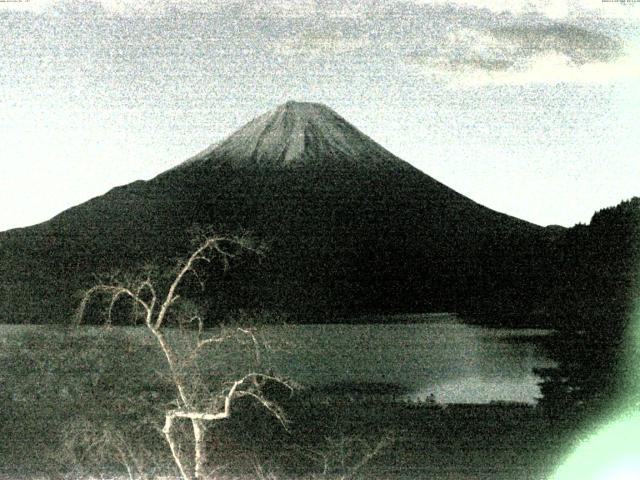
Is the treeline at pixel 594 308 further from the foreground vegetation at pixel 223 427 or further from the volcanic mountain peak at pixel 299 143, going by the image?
the volcanic mountain peak at pixel 299 143

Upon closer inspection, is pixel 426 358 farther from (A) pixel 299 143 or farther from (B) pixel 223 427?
(A) pixel 299 143

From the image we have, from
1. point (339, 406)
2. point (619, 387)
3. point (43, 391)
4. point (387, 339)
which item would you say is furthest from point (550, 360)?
point (43, 391)

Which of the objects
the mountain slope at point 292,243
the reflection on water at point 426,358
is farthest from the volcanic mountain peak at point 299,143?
the reflection on water at point 426,358

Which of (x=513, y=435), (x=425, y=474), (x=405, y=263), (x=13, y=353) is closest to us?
(x=425, y=474)

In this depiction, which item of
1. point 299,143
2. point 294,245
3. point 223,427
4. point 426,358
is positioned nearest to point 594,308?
Answer: point 426,358

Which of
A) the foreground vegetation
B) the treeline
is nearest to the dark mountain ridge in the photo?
the treeline

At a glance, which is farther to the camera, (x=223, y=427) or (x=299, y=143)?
(x=299, y=143)

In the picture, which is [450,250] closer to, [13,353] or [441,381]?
[441,381]
